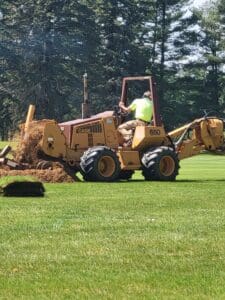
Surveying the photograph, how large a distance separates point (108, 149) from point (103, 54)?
180 feet

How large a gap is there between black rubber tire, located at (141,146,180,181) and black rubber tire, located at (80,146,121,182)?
0.90m

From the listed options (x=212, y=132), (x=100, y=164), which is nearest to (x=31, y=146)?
(x=100, y=164)

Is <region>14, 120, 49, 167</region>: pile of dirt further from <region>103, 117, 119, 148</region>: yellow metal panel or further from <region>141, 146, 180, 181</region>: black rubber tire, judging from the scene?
<region>141, 146, 180, 181</region>: black rubber tire

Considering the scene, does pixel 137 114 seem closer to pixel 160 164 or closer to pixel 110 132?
pixel 110 132

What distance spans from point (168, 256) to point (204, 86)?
7555cm

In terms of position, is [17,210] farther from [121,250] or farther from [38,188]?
[121,250]

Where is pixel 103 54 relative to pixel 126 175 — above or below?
above

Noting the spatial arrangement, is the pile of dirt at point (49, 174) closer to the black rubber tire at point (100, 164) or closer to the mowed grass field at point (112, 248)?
the black rubber tire at point (100, 164)

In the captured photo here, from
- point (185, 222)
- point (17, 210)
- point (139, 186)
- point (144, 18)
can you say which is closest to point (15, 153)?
point (139, 186)

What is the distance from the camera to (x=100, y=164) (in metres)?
20.9

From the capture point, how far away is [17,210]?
12.5m

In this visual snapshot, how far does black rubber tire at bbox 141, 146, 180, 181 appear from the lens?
70.3 feet

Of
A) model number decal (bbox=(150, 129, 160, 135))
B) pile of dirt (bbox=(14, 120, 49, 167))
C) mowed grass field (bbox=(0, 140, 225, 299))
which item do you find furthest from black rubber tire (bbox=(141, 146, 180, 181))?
mowed grass field (bbox=(0, 140, 225, 299))

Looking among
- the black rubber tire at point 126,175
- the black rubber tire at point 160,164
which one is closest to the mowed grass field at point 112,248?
the black rubber tire at point 160,164
